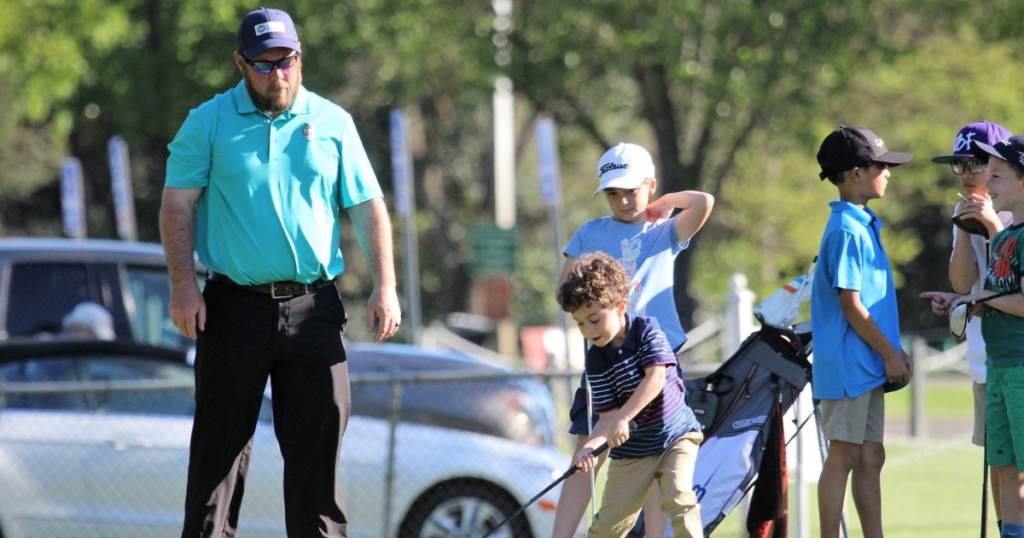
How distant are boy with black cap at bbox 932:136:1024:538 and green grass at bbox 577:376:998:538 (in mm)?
2375

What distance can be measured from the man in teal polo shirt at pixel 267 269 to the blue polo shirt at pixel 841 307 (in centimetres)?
176

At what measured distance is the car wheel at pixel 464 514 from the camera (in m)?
7.16

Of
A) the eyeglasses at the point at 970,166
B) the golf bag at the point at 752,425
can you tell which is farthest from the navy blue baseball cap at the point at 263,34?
the eyeglasses at the point at 970,166

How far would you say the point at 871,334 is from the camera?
190 inches

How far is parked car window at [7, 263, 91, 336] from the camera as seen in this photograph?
8.62 metres

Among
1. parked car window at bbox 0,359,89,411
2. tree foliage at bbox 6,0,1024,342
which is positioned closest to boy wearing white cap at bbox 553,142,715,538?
parked car window at bbox 0,359,89,411

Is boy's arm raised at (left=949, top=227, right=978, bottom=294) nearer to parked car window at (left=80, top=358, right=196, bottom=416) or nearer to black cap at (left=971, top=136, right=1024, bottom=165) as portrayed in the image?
black cap at (left=971, top=136, right=1024, bottom=165)

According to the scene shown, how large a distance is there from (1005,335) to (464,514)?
3.46 meters

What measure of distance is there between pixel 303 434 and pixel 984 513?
2.64 metres

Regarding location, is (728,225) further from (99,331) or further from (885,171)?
(885,171)

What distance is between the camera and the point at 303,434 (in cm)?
435

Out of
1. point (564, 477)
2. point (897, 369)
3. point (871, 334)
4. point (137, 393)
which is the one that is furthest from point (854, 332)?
point (137, 393)

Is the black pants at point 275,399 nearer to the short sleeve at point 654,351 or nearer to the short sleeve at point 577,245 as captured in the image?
the short sleeve at point 654,351

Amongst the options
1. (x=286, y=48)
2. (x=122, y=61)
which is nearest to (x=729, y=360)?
(x=286, y=48)
